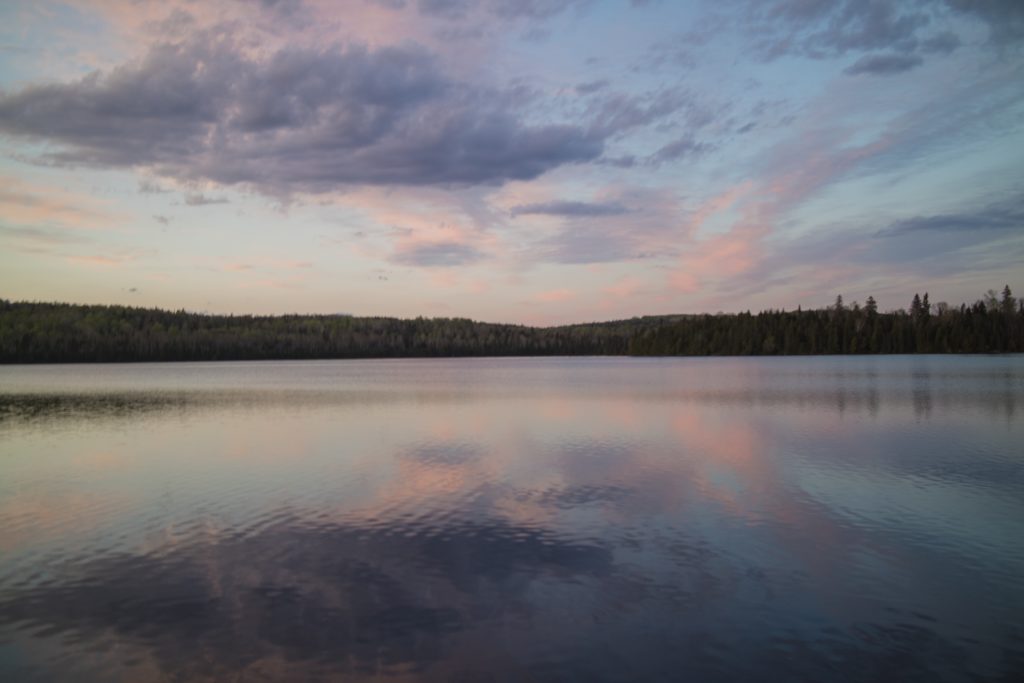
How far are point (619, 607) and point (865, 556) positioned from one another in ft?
20.3

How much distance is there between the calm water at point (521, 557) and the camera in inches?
395

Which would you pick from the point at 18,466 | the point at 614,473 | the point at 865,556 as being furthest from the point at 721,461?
the point at 18,466

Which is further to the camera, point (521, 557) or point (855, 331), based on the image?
point (855, 331)

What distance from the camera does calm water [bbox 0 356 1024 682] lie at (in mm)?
10023

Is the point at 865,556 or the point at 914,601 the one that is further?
the point at 865,556

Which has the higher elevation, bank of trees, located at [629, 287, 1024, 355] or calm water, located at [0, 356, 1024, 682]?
bank of trees, located at [629, 287, 1024, 355]

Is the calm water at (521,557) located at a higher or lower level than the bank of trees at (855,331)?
lower

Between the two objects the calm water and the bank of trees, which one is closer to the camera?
the calm water

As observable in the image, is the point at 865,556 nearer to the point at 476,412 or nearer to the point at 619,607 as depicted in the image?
the point at 619,607

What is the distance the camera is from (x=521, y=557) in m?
14.5

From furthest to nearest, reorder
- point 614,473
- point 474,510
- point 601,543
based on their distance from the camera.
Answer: point 614,473 → point 474,510 → point 601,543

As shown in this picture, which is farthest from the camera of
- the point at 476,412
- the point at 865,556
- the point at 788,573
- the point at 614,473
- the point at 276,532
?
the point at 476,412

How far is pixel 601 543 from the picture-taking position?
15484mm

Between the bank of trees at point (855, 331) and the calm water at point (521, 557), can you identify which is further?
the bank of trees at point (855, 331)
